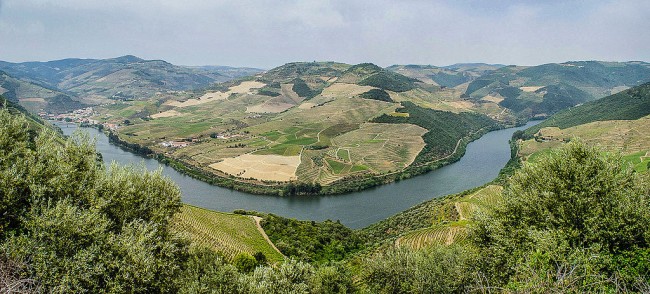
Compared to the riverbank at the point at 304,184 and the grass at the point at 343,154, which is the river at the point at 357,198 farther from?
the grass at the point at 343,154

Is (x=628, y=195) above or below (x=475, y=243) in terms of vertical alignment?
above

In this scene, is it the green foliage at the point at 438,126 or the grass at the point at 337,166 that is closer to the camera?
the grass at the point at 337,166

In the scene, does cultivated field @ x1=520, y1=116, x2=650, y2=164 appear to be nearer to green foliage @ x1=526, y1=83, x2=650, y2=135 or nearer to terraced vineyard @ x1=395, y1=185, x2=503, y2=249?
green foliage @ x1=526, y1=83, x2=650, y2=135

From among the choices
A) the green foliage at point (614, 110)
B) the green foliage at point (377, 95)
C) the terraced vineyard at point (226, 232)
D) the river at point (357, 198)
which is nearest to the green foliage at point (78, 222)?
the terraced vineyard at point (226, 232)

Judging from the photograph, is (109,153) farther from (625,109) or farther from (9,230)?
(625,109)

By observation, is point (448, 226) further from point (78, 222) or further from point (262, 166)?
point (262, 166)

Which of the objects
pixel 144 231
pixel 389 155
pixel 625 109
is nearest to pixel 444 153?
pixel 389 155
